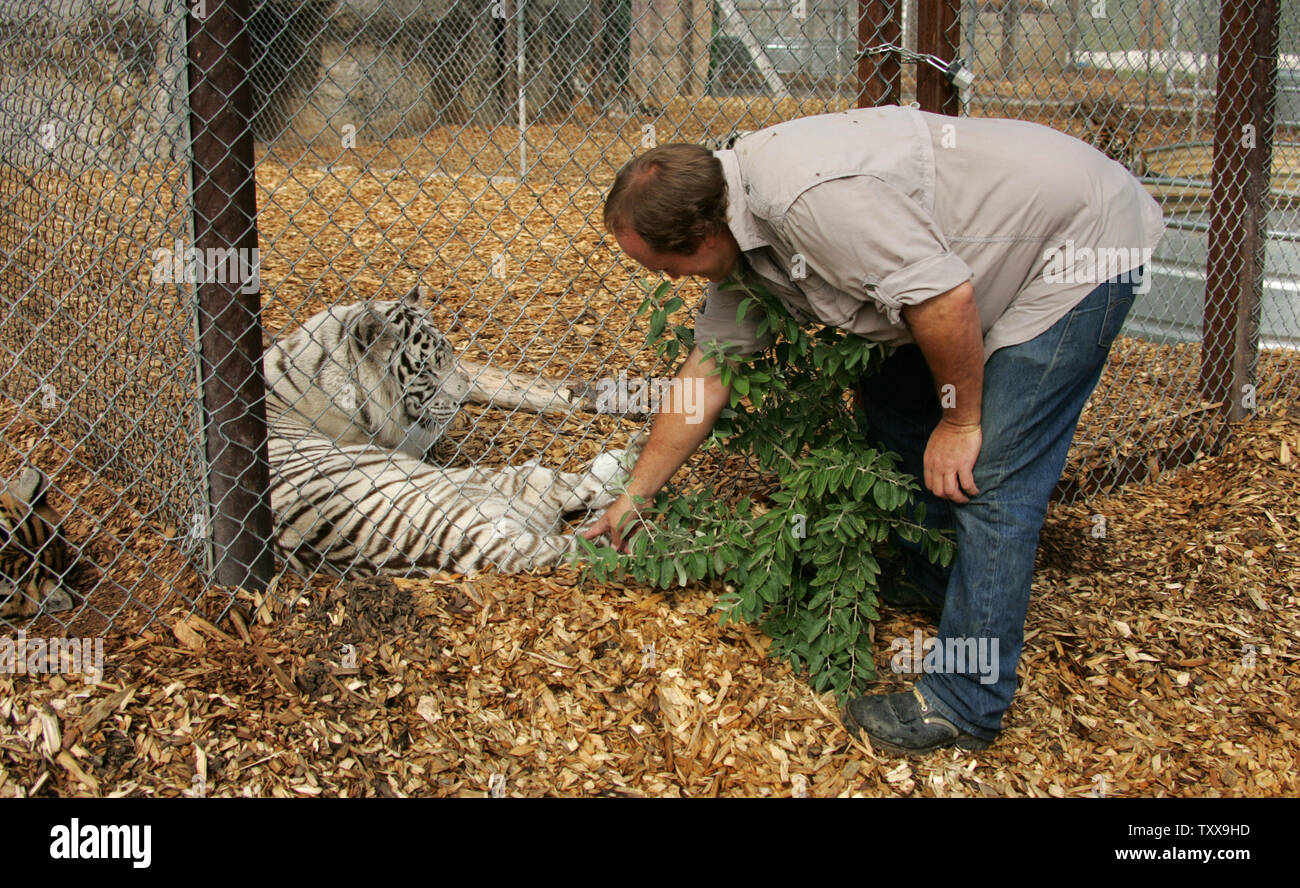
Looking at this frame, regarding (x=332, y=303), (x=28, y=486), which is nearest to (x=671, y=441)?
(x=28, y=486)

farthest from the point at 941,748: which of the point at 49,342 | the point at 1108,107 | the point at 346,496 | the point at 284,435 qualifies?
the point at 1108,107

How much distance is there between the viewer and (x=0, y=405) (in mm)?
4496

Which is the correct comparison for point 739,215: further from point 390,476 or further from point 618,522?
point 390,476

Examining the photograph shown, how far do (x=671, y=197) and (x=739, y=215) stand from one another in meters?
0.17

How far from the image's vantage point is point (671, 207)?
90.3 inches

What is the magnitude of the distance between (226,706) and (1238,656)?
292cm

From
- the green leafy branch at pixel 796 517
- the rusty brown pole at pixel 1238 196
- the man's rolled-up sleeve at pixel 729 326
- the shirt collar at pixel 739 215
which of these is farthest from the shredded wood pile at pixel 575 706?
the rusty brown pole at pixel 1238 196

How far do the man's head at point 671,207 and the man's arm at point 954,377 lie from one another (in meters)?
0.47

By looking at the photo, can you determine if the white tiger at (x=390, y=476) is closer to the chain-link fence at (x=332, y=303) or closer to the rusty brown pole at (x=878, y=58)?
the chain-link fence at (x=332, y=303)

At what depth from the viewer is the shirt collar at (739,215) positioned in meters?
2.35

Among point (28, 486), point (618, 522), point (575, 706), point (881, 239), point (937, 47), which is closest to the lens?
point (881, 239)

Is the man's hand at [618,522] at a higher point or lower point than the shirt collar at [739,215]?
lower

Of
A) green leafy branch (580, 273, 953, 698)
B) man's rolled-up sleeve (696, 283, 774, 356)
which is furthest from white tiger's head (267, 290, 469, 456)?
man's rolled-up sleeve (696, 283, 774, 356)

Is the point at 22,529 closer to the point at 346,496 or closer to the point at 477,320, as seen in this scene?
the point at 346,496
